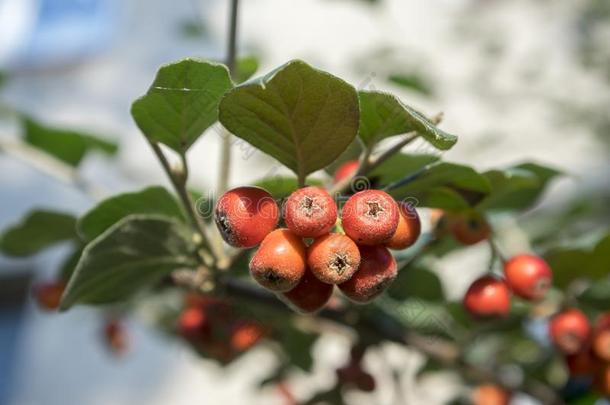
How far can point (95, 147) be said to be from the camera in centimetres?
132

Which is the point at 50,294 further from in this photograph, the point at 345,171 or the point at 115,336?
the point at 345,171

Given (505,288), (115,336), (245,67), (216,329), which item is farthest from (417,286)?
(115,336)

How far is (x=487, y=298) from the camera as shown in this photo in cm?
91

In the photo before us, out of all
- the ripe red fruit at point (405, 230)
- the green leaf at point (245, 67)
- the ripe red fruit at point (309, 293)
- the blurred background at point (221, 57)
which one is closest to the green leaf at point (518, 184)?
the ripe red fruit at point (405, 230)

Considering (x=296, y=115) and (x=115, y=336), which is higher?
(x=296, y=115)

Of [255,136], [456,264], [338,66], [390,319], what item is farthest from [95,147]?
[338,66]

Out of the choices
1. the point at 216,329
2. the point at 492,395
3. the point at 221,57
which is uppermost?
the point at 216,329

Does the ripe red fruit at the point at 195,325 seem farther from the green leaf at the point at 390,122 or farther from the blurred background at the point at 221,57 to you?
the blurred background at the point at 221,57

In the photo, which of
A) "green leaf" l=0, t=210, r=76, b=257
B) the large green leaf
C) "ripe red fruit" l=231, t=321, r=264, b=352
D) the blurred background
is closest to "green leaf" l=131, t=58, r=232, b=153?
"green leaf" l=0, t=210, r=76, b=257

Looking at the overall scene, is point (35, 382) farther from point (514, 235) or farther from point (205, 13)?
point (514, 235)

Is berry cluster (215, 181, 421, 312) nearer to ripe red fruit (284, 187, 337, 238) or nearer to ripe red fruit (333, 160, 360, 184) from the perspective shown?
ripe red fruit (284, 187, 337, 238)

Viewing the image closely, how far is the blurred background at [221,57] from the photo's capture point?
366cm

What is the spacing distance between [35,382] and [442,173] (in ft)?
12.8

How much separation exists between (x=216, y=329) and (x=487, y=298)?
1.43ft
